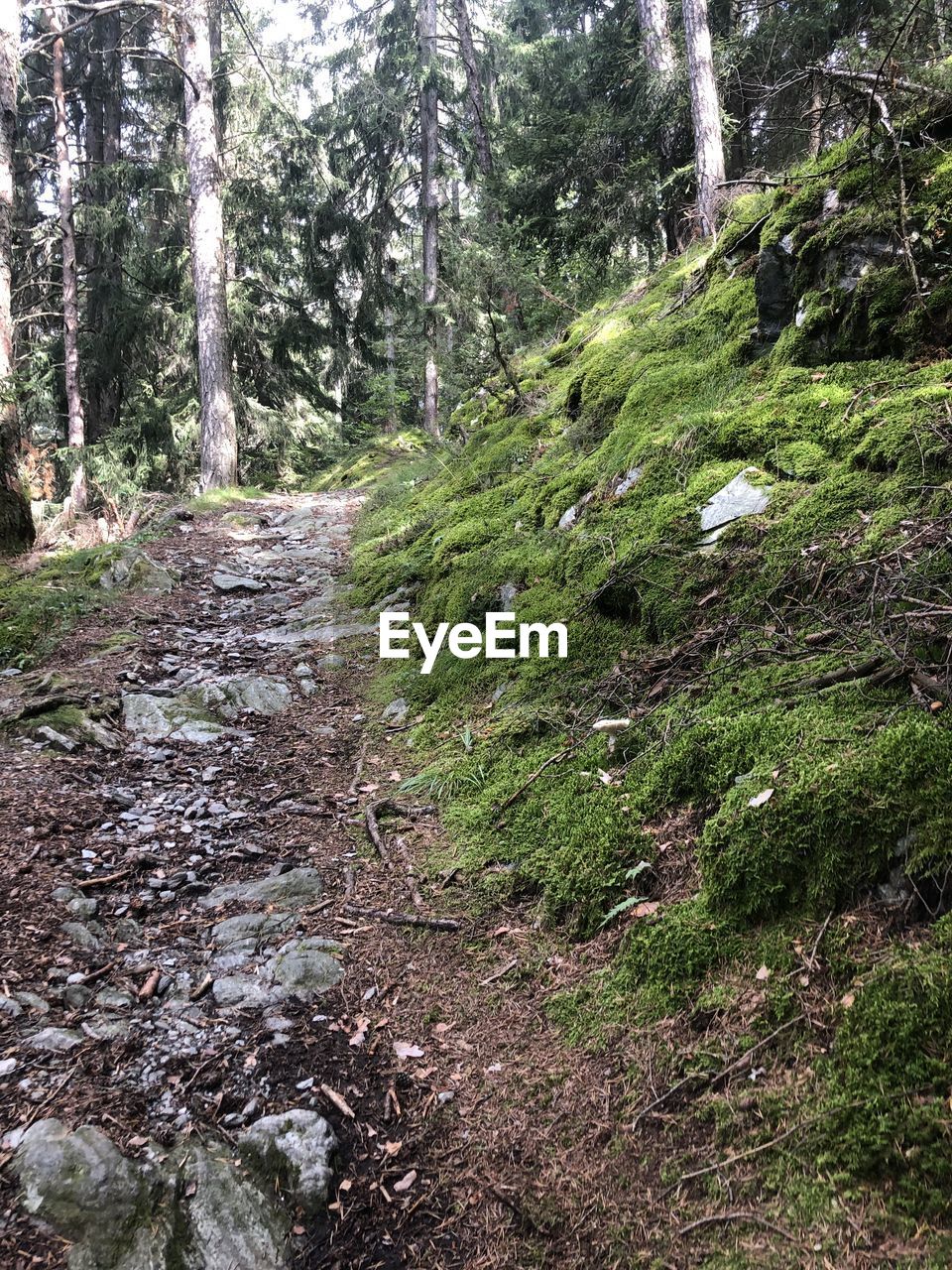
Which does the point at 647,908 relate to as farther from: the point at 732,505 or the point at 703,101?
the point at 703,101

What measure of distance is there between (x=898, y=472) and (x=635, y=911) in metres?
2.37

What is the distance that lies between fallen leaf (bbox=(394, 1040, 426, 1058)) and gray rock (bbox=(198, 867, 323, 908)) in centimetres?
101

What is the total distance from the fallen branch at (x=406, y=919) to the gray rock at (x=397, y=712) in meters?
1.93

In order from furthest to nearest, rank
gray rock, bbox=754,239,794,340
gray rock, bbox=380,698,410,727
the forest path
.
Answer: gray rock, bbox=380,698,410,727
gray rock, bbox=754,239,794,340
the forest path

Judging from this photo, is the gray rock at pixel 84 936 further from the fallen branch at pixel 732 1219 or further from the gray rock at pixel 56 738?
the fallen branch at pixel 732 1219

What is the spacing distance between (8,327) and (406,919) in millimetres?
9235

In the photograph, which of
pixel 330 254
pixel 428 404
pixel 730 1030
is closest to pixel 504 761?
pixel 730 1030

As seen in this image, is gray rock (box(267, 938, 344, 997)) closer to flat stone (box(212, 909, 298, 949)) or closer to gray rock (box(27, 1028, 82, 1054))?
flat stone (box(212, 909, 298, 949))

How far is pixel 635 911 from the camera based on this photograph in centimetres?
278

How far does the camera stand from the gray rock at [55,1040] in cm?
260

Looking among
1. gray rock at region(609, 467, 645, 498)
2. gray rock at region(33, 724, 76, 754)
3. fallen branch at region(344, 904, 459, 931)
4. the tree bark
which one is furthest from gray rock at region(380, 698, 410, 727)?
the tree bark

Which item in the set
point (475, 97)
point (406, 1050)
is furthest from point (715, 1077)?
point (475, 97)

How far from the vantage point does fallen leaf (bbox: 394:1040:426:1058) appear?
271 cm

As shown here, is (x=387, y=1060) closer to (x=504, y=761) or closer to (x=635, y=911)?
(x=635, y=911)
